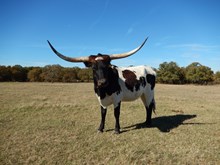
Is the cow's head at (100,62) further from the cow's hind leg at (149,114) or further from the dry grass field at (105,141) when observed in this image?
the cow's hind leg at (149,114)

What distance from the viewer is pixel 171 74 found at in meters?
81.0

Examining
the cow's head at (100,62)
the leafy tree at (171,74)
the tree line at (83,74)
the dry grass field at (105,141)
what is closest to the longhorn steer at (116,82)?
the cow's head at (100,62)

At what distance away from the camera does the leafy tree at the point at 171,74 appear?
80.7 metres

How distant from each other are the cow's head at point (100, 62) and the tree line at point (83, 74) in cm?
7124

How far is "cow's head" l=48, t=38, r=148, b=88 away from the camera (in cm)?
614

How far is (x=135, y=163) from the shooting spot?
4.80 m

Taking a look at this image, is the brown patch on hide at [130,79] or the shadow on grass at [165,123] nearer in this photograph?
the brown patch on hide at [130,79]

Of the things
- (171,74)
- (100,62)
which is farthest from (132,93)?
(171,74)

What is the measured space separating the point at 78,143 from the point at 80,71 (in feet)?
270

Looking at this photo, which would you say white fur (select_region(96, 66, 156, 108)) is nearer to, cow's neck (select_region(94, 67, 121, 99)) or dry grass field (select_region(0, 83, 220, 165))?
cow's neck (select_region(94, 67, 121, 99))

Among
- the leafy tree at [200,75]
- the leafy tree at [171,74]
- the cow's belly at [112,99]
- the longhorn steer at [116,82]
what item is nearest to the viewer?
the longhorn steer at [116,82]

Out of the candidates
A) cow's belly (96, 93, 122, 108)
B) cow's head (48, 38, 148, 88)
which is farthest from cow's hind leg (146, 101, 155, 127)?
cow's head (48, 38, 148, 88)

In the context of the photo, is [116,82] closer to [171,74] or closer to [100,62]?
[100,62]

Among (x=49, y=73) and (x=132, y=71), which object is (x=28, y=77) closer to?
(x=49, y=73)
